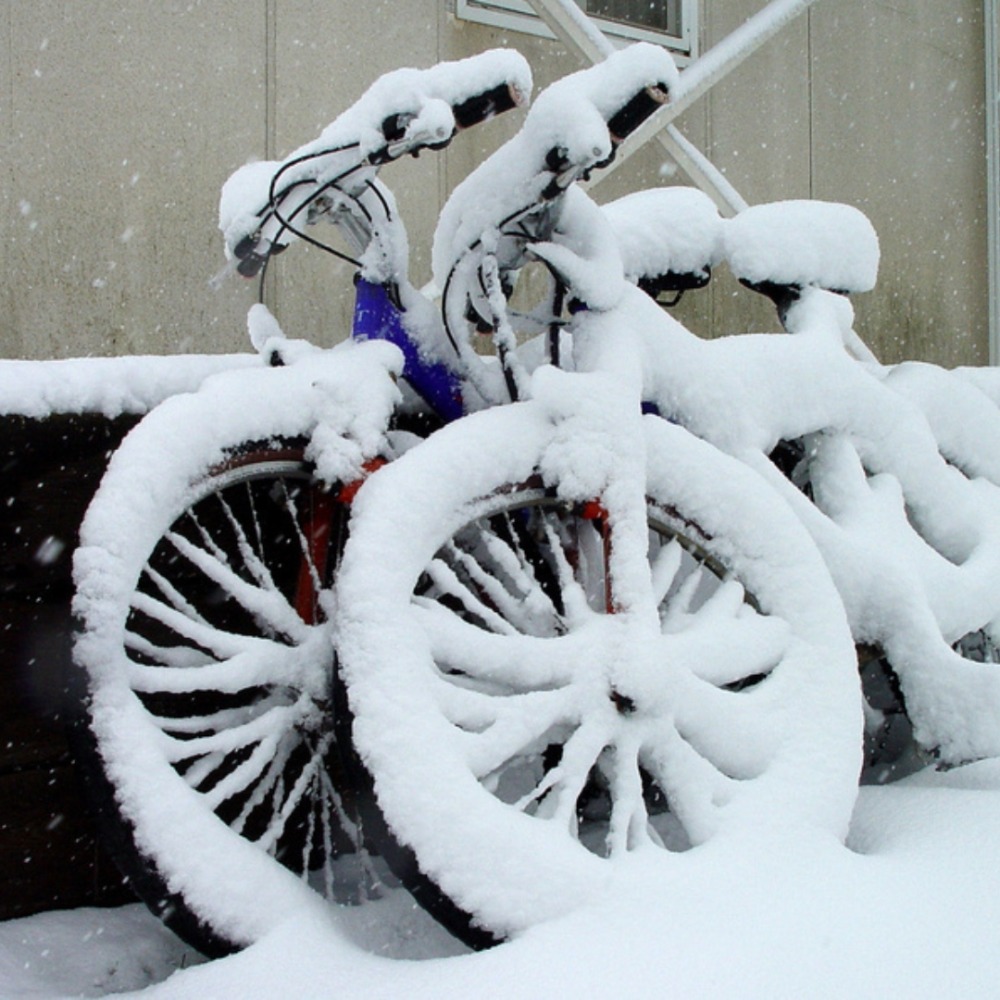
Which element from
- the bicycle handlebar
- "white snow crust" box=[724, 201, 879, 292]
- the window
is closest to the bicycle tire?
the bicycle handlebar

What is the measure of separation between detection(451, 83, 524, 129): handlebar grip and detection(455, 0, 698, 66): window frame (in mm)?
2990

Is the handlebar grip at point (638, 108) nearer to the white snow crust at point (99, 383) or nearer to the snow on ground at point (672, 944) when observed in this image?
the white snow crust at point (99, 383)

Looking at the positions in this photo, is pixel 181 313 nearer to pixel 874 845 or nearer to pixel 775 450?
pixel 775 450

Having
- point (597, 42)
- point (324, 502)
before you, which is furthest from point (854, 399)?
point (597, 42)

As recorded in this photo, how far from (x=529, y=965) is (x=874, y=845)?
1.00m

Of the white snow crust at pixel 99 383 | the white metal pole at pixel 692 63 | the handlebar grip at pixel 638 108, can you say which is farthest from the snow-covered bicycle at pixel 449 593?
the white metal pole at pixel 692 63

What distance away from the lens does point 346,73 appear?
445 centimetres

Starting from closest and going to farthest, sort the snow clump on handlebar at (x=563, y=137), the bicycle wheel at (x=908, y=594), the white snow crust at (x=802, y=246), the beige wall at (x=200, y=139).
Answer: the snow clump on handlebar at (x=563, y=137) < the bicycle wheel at (x=908, y=594) < the white snow crust at (x=802, y=246) < the beige wall at (x=200, y=139)

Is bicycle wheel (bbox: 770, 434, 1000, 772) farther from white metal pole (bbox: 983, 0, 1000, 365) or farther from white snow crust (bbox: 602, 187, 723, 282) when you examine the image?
white metal pole (bbox: 983, 0, 1000, 365)

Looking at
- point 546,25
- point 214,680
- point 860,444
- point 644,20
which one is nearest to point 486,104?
point 214,680

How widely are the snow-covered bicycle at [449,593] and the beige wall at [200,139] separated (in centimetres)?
170

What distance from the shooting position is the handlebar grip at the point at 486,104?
2.12 m

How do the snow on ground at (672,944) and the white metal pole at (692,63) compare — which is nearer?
the snow on ground at (672,944)

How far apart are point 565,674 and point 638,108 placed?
119 centimetres
